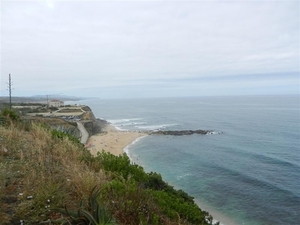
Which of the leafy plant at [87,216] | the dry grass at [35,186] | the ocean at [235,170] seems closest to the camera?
the leafy plant at [87,216]

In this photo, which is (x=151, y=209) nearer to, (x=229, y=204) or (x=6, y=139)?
(x=6, y=139)

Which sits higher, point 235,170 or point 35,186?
point 35,186

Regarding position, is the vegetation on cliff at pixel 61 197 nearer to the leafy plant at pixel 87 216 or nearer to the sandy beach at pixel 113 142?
the leafy plant at pixel 87 216

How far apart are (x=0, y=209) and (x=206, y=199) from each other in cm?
1880

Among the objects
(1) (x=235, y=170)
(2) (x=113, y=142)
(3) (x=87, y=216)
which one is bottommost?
(2) (x=113, y=142)

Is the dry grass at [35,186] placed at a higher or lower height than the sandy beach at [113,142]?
higher

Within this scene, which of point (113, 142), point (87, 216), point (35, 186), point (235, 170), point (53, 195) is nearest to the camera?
point (87, 216)

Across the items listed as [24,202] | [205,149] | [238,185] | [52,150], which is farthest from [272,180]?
[24,202]

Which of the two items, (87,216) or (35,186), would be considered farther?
(35,186)

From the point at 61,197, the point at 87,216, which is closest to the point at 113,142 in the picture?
the point at 61,197

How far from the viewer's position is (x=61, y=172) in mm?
4555

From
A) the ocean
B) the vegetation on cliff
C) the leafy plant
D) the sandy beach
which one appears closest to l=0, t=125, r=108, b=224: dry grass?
the vegetation on cliff

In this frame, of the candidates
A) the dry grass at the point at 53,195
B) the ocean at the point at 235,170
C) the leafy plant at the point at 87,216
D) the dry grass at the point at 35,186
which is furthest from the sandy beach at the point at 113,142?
the leafy plant at the point at 87,216

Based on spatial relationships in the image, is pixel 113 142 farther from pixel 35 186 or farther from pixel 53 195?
pixel 53 195
